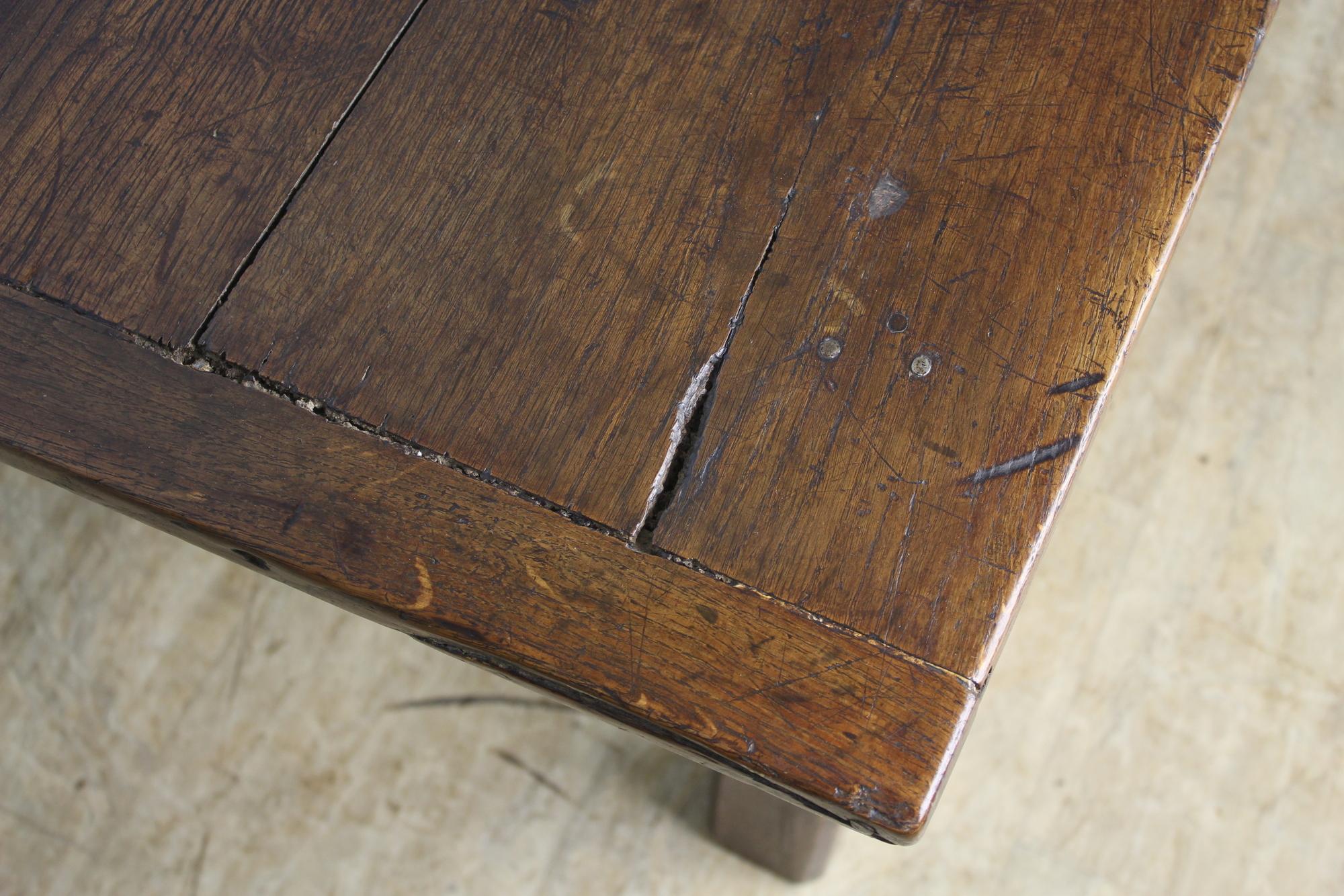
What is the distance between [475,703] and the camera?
4.62 feet

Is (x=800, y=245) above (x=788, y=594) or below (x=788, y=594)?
above

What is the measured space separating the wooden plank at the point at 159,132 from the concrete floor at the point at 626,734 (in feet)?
2.45

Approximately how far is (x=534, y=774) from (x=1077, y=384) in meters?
0.92

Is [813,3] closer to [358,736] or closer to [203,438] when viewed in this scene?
[203,438]

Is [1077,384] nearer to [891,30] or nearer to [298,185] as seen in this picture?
[891,30]

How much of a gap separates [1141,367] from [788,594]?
105 centimetres

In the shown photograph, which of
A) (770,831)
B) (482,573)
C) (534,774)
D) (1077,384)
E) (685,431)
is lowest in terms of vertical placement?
(534,774)

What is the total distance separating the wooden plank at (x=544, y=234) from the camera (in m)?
0.76

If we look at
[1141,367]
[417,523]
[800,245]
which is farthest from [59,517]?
[1141,367]

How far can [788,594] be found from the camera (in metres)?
0.71

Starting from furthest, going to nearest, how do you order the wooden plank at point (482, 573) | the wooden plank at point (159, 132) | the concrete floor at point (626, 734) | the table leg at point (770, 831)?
the concrete floor at point (626, 734), the table leg at point (770, 831), the wooden plank at point (159, 132), the wooden plank at point (482, 573)

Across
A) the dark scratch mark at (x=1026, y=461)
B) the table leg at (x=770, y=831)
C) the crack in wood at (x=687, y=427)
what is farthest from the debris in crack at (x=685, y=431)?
the table leg at (x=770, y=831)

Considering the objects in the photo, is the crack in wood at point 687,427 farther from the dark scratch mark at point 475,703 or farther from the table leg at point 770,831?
the dark scratch mark at point 475,703

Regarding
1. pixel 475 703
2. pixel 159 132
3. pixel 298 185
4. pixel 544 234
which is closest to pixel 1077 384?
pixel 544 234
